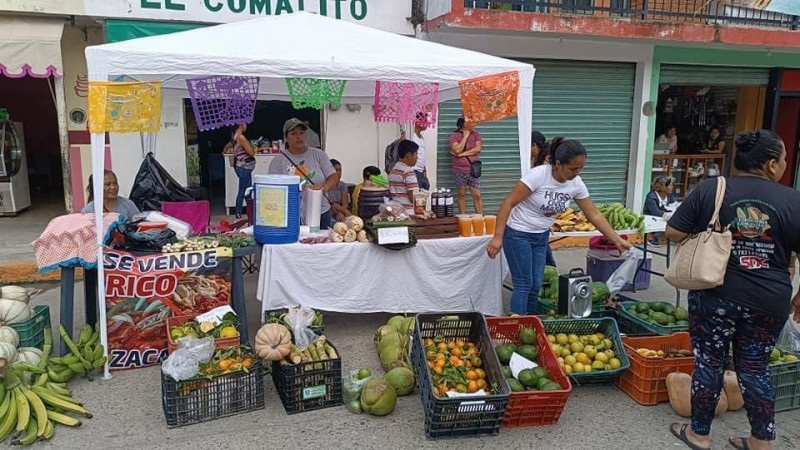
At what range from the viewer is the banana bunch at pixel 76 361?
3945mm

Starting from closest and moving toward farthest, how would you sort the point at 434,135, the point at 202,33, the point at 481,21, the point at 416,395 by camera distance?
the point at 416,395
the point at 202,33
the point at 481,21
the point at 434,135

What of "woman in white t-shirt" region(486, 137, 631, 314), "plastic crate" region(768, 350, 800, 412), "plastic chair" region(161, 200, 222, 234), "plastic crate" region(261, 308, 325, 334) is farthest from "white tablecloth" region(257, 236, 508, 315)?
"plastic crate" region(768, 350, 800, 412)

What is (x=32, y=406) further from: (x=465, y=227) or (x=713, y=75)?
(x=713, y=75)

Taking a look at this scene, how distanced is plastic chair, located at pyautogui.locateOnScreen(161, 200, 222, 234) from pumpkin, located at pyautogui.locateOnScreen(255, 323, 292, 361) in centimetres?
229

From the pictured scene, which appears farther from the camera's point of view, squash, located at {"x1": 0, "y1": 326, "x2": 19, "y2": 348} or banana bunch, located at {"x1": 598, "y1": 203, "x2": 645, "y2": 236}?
banana bunch, located at {"x1": 598, "y1": 203, "x2": 645, "y2": 236}

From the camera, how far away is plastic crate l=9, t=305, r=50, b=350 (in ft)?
13.6

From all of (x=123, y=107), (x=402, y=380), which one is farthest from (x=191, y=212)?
(x=402, y=380)

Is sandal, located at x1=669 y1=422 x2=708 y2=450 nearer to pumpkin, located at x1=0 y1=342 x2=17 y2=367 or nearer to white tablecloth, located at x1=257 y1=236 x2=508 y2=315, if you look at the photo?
white tablecloth, located at x1=257 y1=236 x2=508 y2=315

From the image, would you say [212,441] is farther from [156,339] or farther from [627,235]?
[627,235]

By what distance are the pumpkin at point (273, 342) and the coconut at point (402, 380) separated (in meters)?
0.75

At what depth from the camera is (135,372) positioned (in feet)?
14.0

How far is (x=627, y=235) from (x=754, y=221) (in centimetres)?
315

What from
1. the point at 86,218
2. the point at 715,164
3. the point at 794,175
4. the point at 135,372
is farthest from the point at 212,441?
the point at 794,175

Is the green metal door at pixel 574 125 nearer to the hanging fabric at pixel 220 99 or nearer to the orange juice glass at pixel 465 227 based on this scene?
the orange juice glass at pixel 465 227
